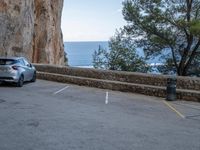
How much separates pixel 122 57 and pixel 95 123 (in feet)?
89.8

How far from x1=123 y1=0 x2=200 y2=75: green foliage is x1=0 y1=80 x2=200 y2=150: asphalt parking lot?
17.7m

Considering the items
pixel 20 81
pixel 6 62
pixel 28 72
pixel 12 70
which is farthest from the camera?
pixel 28 72

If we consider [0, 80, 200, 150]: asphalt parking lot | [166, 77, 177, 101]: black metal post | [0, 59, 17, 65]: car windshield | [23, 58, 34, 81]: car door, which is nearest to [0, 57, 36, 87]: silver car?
[0, 59, 17, 65]: car windshield

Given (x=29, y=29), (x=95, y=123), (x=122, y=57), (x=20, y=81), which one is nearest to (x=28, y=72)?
(x=20, y=81)

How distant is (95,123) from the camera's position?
36.9 feet

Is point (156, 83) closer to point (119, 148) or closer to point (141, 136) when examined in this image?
point (141, 136)

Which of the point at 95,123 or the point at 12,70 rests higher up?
the point at 12,70

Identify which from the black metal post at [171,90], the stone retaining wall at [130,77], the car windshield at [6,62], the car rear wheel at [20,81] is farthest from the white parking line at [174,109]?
the car windshield at [6,62]

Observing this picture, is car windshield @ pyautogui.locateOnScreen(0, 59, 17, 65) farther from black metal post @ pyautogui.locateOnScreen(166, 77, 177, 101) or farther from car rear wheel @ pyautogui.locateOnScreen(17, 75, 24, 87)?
black metal post @ pyautogui.locateOnScreen(166, 77, 177, 101)

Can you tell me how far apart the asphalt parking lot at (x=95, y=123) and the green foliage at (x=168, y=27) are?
17737 millimetres

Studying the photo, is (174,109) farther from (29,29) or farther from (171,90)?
(29,29)

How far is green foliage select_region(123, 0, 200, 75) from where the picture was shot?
35.0 meters

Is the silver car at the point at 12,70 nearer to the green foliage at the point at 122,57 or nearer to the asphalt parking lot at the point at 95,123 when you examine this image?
the asphalt parking lot at the point at 95,123

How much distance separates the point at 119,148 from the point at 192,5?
95.4 feet
